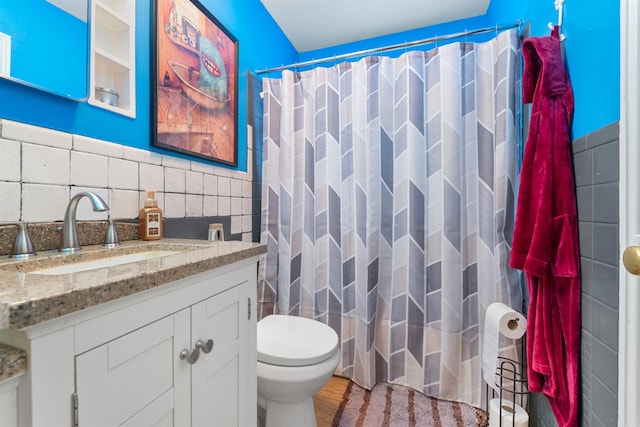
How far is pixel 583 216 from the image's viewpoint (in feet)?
2.82

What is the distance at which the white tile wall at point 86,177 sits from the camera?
0.78m

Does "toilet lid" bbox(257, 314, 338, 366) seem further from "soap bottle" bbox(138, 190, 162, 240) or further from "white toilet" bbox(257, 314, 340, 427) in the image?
"soap bottle" bbox(138, 190, 162, 240)

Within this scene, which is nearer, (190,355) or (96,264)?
(190,355)

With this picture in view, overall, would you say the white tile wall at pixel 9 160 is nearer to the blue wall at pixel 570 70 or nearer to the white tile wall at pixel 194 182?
the blue wall at pixel 570 70

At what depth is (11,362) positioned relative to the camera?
1.24 feet

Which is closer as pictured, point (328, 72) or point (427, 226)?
point (427, 226)

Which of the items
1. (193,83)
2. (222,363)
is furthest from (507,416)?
(193,83)

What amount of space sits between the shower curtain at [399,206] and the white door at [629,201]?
2.54ft

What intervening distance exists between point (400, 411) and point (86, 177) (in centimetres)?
168

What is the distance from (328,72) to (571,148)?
128cm

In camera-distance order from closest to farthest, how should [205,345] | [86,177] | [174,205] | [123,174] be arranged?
[205,345]
[86,177]
[123,174]
[174,205]

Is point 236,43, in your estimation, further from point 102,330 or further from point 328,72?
point 102,330

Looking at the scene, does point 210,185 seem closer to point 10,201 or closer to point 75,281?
point 10,201

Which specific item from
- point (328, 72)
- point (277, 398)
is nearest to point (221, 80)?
point (328, 72)
